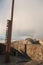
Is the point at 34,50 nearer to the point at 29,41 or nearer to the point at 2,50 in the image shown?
the point at 2,50

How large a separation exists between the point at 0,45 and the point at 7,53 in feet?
11.4

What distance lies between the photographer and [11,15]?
16.9 metres

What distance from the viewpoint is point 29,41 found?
90.3ft

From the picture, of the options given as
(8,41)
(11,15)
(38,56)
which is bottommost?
(38,56)

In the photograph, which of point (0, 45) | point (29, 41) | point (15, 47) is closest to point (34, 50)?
point (15, 47)

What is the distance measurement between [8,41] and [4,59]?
5.04 feet

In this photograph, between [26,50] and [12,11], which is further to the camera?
[26,50]

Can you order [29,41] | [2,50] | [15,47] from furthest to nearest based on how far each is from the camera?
[29,41] → [15,47] → [2,50]

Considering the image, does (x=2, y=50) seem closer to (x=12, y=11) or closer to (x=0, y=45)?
(x=0, y=45)

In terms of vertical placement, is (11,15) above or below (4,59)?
above

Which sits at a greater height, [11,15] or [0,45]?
[11,15]

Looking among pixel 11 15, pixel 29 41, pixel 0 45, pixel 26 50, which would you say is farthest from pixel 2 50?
pixel 29 41

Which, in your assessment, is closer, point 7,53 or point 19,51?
point 7,53


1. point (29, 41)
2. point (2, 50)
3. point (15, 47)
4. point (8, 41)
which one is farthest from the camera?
point (29, 41)
